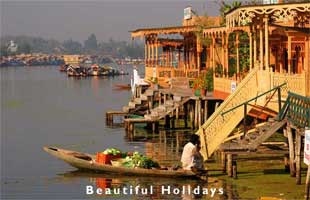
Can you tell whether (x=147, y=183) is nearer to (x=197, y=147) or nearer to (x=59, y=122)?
(x=197, y=147)

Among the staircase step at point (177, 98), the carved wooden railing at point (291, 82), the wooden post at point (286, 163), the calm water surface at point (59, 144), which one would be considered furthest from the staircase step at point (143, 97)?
the wooden post at point (286, 163)

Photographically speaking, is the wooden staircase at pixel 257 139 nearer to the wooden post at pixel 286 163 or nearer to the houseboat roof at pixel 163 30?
the wooden post at pixel 286 163

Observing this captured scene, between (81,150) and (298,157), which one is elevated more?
(298,157)

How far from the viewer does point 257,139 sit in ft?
75.7

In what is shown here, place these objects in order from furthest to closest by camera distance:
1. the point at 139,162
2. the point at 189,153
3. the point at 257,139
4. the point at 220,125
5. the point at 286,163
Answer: the point at 220,125 < the point at 139,162 < the point at 286,163 < the point at 189,153 < the point at 257,139

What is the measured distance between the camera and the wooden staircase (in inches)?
904

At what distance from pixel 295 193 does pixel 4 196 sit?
27.7ft

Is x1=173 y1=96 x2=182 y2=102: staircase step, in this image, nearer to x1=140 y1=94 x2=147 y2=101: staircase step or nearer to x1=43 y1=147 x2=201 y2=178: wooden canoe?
x1=140 y1=94 x2=147 y2=101: staircase step

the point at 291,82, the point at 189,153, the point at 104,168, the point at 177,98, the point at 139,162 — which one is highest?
the point at 291,82

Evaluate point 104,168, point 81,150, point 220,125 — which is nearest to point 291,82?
point 220,125

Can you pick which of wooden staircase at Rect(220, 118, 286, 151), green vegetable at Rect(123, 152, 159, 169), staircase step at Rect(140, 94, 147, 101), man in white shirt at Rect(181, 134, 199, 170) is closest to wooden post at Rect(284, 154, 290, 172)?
wooden staircase at Rect(220, 118, 286, 151)

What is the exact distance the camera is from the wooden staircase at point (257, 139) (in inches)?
904

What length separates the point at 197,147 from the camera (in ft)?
77.7

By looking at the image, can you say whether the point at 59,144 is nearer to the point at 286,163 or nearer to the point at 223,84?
the point at 223,84
